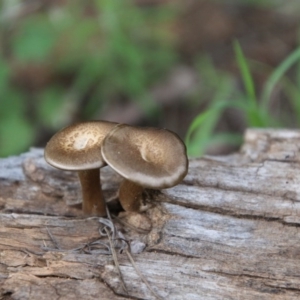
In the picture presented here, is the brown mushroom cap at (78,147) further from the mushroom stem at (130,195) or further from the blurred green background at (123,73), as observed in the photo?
the blurred green background at (123,73)

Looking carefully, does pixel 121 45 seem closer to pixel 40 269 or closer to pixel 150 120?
pixel 150 120

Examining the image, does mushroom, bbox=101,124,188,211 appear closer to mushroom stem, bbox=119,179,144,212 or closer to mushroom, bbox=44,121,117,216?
mushroom stem, bbox=119,179,144,212

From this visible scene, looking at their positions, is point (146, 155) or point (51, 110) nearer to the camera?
point (146, 155)

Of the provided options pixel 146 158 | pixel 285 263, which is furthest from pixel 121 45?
pixel 285 263

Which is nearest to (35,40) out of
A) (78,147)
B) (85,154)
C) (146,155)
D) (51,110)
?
(51,110)

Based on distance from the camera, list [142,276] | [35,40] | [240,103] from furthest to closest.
A: [35,40] < [240,103] < [142,276]

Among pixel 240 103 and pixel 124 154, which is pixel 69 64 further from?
pixel 124 154
